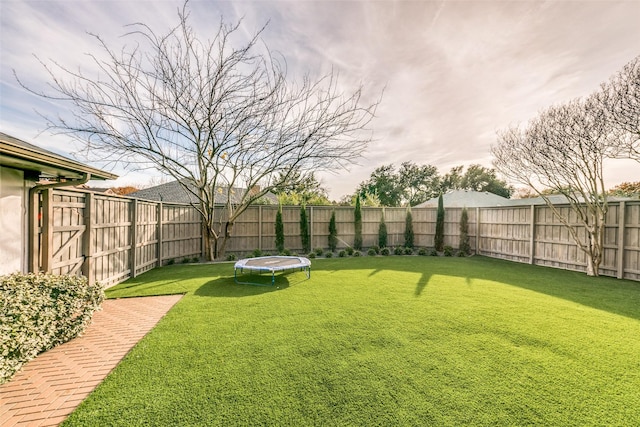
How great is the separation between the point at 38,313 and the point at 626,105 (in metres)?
12.7

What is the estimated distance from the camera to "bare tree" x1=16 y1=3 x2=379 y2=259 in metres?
7.41

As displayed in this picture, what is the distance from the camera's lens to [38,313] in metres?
2.90

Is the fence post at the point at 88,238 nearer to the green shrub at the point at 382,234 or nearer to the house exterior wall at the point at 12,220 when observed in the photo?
the house exterior wall at the point at 12,220

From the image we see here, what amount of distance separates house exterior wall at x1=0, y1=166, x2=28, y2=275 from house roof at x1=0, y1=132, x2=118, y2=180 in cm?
19

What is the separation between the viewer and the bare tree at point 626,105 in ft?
21.5

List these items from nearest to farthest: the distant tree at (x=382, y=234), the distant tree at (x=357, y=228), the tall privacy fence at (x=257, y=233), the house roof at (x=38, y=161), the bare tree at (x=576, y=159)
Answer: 1. the house roof at (x=38, y=161)
2. the tall privacy fence at (x=257, y=233)
3. the bare tree at (x=576, y=159)
4. the distant tree at (x=357, y=228)
5. the distant tree at (x=382, y=234)

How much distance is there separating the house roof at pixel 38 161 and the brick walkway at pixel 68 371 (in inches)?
91.8

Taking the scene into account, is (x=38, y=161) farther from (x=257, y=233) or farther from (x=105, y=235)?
(x=257, y=233)

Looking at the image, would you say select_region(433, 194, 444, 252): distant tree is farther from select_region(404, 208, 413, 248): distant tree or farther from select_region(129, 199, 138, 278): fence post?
select_region(129, 199, 138, 278): fence post

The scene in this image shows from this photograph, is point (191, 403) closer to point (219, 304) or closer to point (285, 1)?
point (219, 304)

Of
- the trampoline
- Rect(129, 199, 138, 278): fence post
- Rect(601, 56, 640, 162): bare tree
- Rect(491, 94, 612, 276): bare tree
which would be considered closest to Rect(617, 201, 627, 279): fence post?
Rect(491, 94, 612, 276): bare tree

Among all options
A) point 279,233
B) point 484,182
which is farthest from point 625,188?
point 279,233

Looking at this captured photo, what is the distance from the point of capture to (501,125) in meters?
9.87

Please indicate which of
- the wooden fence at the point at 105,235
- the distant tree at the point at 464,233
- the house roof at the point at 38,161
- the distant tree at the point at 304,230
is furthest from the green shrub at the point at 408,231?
the house roof at the point at 38,161
